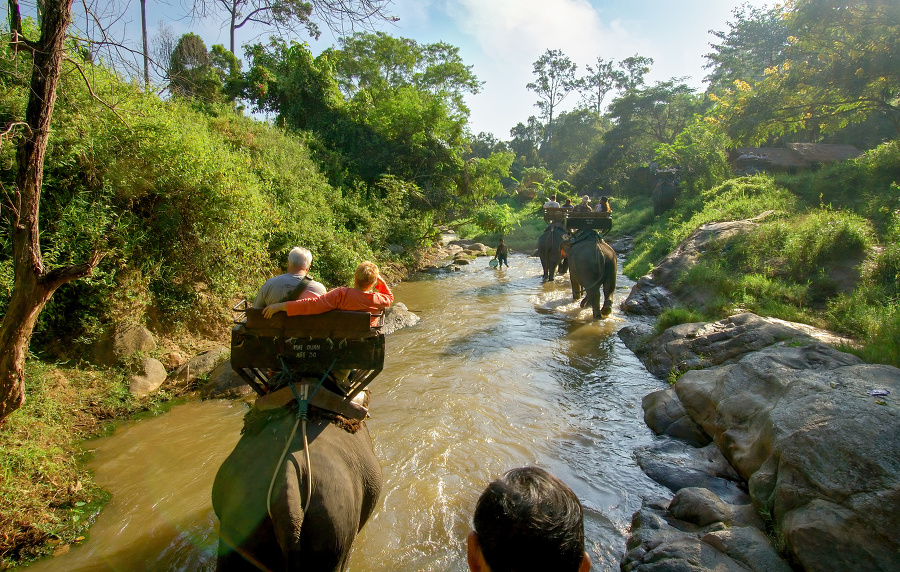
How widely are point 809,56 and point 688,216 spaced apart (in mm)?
6414

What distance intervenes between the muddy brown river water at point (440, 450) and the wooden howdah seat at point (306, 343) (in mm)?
1475

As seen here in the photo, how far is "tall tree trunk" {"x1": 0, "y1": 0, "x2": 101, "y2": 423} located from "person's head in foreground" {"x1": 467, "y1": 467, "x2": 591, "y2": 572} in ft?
11.2

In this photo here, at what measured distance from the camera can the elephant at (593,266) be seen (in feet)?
31.5

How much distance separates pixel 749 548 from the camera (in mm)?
2949

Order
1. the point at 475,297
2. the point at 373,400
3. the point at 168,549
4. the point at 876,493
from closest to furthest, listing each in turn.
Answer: the point at 876,493, the point at 168,549, the point at 373,400, the point at 475,297

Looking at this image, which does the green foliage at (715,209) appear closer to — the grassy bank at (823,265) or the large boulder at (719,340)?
the grassy bank at (823,265)

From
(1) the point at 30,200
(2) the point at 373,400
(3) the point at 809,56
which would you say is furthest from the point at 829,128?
(1) the point at 30,200

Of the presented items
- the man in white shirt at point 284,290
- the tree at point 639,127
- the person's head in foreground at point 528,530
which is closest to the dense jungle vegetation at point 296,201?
the man in white shirt at point 284,290

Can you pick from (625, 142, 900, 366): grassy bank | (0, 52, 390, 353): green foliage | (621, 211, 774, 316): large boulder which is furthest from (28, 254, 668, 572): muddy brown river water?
(625, 142, 900, 366): grassy bank

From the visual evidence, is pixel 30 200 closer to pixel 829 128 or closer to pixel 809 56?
pixel 809 56

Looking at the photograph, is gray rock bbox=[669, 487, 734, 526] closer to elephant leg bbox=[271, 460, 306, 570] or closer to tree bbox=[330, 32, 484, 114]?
elephant leg bbox=[271, 460, 306, 570]

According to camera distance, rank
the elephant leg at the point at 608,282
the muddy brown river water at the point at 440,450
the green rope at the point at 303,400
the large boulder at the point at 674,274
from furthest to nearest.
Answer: the elephant leg at the point at 608,282
the large boulder at the point at 674,274
the muddy brown river water at the point at 440,450
the green rope at the point at 303,400

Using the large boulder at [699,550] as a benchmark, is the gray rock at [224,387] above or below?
above

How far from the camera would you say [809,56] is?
11961 millimetres
